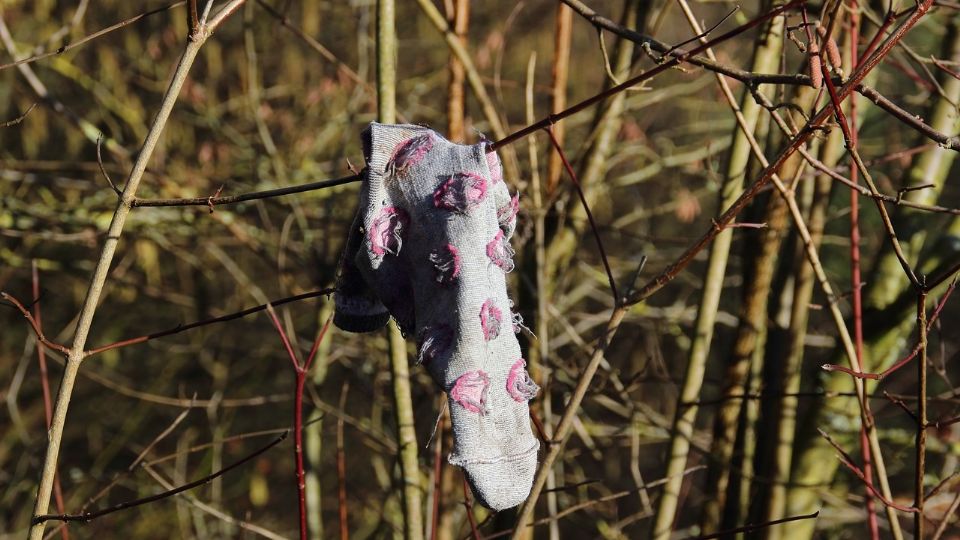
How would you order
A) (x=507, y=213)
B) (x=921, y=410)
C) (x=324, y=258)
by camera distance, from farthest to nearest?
(x=324, y=258) < (x=921, y=410) < (x=507, y=213)

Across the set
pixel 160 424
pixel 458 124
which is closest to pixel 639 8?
pixel 458 124

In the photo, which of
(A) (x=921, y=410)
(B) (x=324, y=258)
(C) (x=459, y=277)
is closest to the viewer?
(C) (x=459, y=277)

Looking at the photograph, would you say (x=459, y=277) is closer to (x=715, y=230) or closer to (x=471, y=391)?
(x=471, y=391)

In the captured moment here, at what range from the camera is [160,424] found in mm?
5414

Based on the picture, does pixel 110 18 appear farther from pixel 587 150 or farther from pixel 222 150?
pixel 587 150

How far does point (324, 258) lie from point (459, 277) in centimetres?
194

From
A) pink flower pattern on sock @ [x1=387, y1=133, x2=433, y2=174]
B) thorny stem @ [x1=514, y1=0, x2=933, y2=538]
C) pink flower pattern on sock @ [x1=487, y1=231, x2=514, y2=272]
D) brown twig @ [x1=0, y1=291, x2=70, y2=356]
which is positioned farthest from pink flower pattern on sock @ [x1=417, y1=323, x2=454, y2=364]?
brown twig @ [x1=0, y1=291, x2=70, y2=356]

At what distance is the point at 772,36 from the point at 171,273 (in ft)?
14.2

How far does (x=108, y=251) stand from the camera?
1242mm

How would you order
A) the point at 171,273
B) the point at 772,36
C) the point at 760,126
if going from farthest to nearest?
the point at 171,273 → the point at 760,126 → the point at 772,36

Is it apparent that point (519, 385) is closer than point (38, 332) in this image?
Yes

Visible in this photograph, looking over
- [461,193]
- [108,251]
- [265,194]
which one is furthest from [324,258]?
[461,193]

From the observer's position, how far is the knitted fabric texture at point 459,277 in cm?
109

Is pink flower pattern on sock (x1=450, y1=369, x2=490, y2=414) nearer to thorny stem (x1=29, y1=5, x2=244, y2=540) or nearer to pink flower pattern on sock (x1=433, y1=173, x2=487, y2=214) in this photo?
pink flower pattern on sock (x1=433, y1=173, x2=487, y2=214)
